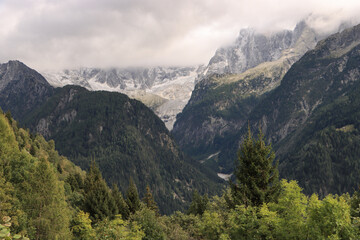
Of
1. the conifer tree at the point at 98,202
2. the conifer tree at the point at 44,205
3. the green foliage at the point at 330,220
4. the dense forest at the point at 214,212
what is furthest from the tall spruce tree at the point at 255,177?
the conifer tree at the point at 98,202

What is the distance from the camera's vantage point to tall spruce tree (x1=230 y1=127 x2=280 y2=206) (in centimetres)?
4697

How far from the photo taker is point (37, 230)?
51812 mm

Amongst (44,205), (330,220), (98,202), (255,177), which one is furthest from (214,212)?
(98,202)

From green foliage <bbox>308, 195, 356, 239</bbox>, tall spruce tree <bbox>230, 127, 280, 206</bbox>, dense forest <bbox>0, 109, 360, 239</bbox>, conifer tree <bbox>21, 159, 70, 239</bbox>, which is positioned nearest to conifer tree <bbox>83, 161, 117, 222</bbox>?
dense forest <bbox>0, 109, 360, 239</bbox>

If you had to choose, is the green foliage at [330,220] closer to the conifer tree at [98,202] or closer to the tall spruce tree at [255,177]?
the tall spruce tree at [255,177]

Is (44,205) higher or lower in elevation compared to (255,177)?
lower

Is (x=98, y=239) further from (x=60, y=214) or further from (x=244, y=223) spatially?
(x=60, y=214)

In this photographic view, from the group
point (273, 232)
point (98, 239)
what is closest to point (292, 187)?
point (273, 232)

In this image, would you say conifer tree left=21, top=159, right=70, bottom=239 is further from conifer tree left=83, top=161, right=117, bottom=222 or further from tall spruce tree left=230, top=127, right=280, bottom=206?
tall spruce tree left=230, top=127, right=280, bottom=206

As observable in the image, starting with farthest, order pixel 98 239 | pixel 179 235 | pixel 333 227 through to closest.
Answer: pixel 179 235
pixel 98 239
pixel 333 227

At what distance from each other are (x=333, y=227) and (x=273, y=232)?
712cm

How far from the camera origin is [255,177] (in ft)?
158

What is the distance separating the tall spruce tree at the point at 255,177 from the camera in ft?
154

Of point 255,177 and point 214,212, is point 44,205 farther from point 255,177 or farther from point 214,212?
point 255,177
